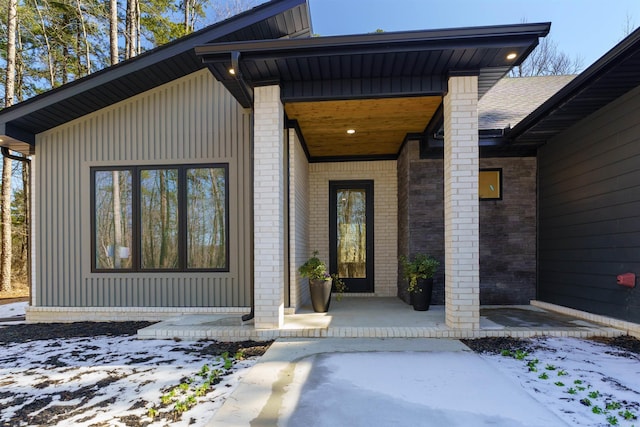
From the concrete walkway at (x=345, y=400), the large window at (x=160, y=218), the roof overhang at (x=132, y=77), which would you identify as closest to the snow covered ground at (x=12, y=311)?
the large window at (x=160, y=218)

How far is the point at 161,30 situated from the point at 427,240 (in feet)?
32.8

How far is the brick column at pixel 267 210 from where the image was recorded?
4270 mm

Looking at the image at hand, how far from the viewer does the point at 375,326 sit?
435cm

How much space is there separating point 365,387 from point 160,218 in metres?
4.19

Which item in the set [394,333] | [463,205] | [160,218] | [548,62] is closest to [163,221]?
[160,218]

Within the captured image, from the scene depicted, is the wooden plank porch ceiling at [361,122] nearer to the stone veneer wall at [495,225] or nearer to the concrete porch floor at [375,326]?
the stone veneer wall at [495,225]

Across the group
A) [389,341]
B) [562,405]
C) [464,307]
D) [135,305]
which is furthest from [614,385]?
[135,305]

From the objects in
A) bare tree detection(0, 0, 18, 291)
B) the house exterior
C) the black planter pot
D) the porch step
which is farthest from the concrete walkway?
bare tree detection(0, 0, 18, 291)

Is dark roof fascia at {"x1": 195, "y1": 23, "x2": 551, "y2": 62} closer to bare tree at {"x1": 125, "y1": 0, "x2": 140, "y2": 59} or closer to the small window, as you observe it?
the small window

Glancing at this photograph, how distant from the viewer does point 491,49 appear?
3.73 meters

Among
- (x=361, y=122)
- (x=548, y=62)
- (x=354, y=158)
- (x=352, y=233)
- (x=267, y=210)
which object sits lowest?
(x=352, y=233)

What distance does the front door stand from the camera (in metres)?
7.18

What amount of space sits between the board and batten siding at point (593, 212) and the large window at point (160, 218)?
4826mm

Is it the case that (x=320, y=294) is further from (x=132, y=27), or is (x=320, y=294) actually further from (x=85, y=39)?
(x=85, y=39)
